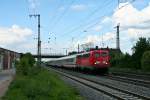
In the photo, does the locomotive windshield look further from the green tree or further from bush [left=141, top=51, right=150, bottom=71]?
the green tree

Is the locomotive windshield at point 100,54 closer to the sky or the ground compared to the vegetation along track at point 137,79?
closer to the sky

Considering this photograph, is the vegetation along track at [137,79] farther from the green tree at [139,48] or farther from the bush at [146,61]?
the green tree at [139,48]

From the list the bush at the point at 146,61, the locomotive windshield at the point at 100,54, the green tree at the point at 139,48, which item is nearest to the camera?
the locomotive windshield at the point at 100,54

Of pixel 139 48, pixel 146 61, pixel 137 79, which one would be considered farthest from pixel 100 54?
pixel 137 79

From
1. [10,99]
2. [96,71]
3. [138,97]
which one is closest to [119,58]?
[96,71]

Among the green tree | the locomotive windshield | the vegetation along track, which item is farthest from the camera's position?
the green tree

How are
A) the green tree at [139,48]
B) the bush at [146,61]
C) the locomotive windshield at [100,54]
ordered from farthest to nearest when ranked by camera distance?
1. the green tree at [139,48]
2. the bush at [146,61]
3. the locomotive windshield at [100,54]

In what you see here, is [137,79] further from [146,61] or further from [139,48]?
Result: [139,48]

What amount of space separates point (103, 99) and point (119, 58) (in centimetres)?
5671

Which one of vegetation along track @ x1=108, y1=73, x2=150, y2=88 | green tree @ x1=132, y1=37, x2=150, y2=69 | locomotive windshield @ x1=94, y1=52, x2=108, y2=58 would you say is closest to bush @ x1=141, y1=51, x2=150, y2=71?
green tree @ x1=132, y1=37, x2=150, y2=69

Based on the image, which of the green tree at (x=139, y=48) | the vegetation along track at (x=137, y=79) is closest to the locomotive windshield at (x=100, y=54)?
the vegetation along track at (x=137, y=79)

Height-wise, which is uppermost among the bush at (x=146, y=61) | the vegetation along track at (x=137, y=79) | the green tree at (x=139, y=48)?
the green tree at (x=139, y=48)

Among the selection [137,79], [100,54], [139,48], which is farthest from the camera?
[139,48]

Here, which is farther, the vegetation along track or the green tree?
the green tree
